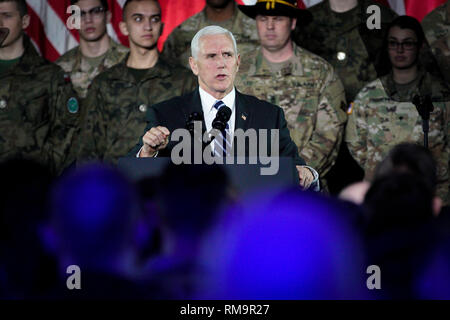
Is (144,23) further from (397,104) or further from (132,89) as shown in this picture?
(397,104)

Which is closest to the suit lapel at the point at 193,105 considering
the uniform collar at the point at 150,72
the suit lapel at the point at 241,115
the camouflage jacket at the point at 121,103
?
the suit lapel at the point at 241,115

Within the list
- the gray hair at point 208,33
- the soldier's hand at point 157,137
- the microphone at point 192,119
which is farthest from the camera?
the gray hair at point 208,33

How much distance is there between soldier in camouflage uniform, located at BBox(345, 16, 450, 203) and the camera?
5867 mm

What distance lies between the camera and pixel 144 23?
6035mm

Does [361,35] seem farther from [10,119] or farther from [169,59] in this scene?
[10,119]

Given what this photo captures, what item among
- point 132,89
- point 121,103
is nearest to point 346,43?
point 132,89

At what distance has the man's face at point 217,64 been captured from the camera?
4402mm

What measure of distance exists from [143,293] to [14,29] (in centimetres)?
446

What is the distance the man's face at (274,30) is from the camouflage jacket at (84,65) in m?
1.27

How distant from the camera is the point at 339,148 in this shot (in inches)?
233

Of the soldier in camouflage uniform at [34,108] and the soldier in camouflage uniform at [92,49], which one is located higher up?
the soldier in camouflage uniform at [92,49]

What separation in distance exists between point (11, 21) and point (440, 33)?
340cm

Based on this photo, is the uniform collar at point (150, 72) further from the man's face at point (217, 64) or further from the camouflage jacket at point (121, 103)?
the man's face at point (217, 64)

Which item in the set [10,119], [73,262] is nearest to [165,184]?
[73,262]
